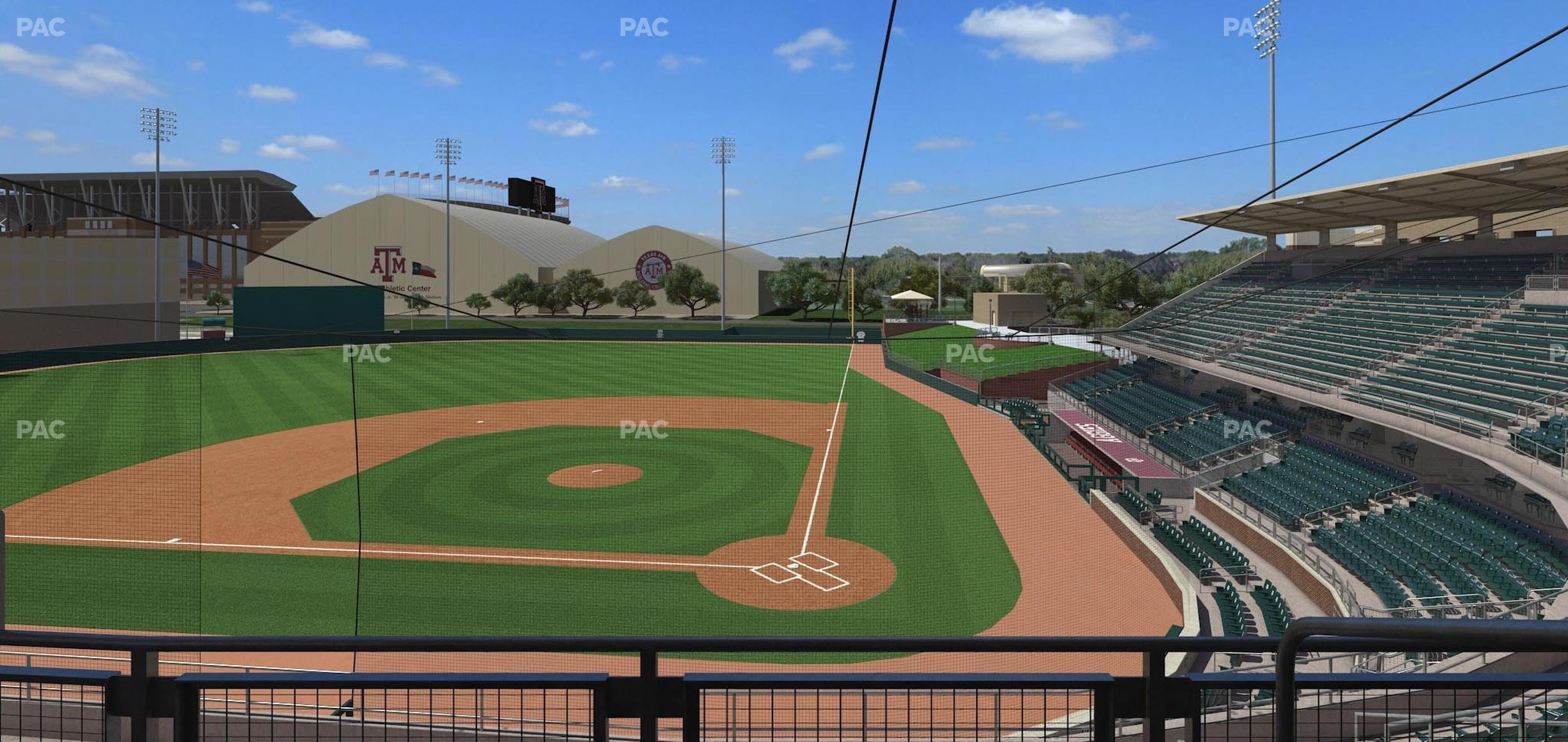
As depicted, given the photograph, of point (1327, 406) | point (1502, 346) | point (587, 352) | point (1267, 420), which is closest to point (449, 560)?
point (1327, 406)

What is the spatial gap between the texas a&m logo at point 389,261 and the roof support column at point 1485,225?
63851mm

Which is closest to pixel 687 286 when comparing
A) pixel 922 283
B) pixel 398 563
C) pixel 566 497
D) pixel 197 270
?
pixel 922 283

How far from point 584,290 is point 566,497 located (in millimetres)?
47749

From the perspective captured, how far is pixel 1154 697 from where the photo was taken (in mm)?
2113

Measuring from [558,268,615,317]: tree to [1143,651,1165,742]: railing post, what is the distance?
6658 centimetres

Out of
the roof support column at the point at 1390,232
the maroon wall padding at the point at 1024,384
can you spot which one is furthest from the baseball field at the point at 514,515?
the roof support column at the point at 1390,232

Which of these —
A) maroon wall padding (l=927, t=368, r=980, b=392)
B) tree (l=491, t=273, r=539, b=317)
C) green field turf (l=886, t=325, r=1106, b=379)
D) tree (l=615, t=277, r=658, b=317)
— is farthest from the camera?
tree (l=615, t=277, r=658, b=317)

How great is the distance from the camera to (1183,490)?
785 inches

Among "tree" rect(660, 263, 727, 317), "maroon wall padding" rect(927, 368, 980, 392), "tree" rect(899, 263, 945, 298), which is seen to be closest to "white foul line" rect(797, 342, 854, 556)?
"maroon wall padding" rect(927, 368, 980, 392)

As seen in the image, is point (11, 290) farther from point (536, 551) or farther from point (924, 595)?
point (924, 595)

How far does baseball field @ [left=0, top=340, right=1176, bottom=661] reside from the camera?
13.7m

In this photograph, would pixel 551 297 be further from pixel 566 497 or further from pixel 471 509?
pixel 471 509

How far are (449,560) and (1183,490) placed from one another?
1523cm

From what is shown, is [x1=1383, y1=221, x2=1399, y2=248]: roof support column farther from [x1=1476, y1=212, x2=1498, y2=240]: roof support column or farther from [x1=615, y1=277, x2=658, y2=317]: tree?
[x1=615, y1=277, x2=658, y2=317]: tree
